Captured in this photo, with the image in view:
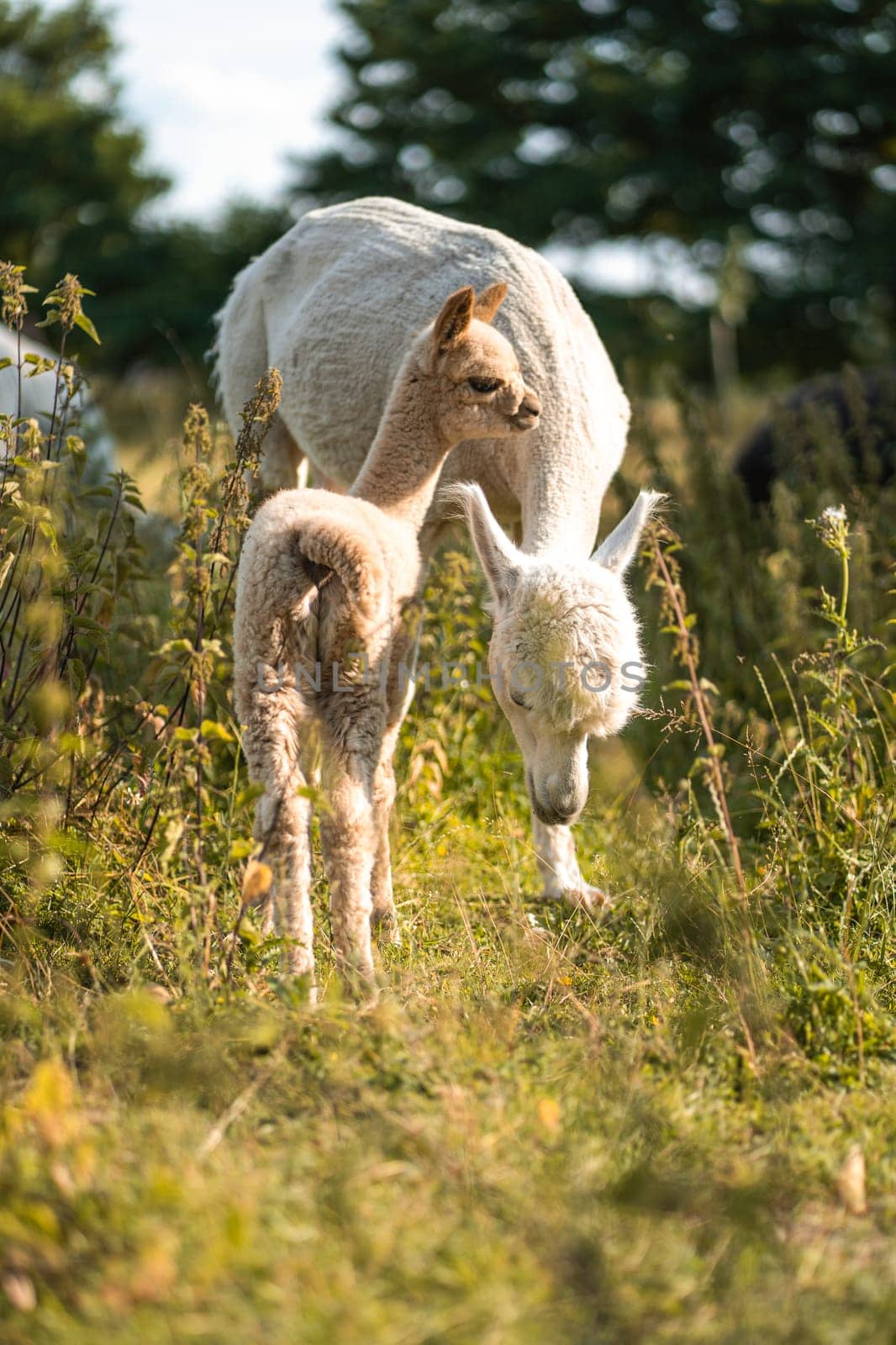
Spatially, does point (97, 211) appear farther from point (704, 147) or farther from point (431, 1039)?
point (431, 1039)

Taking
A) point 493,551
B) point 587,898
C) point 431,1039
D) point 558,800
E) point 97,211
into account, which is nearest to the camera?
point 431,1039

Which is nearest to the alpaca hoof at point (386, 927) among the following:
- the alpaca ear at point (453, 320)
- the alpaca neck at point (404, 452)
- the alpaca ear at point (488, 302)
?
the alpaca neck at point (404, 452)

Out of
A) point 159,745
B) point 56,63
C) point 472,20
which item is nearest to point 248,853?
point 159,745

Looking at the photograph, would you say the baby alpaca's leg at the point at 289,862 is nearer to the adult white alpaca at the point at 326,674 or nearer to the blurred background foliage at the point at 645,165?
the adult white alpaca at the point at 326,674

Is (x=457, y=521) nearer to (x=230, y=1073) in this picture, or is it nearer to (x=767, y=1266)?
(x=230, y=1073)

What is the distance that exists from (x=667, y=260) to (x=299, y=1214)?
76.1 ft

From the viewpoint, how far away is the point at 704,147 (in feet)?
76.8

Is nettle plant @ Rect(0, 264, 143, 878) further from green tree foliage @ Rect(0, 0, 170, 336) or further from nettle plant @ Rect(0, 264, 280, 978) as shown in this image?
green tree foliage @ Rect(0, 0, 170, 336)

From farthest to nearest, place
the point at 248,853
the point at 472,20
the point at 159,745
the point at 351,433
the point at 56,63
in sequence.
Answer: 1. the point at 56,63
2. the point at 472,20
3. the point at 351,433
4. the point at 159,745
5. the point at 248,853

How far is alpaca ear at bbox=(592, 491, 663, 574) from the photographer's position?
3.82 m

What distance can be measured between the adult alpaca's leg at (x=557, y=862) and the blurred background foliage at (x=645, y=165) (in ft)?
55.3

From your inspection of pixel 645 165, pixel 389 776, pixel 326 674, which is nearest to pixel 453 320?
Answer: pixel 326 674

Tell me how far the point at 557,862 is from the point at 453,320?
1869mm

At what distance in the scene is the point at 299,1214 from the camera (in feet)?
7.16
